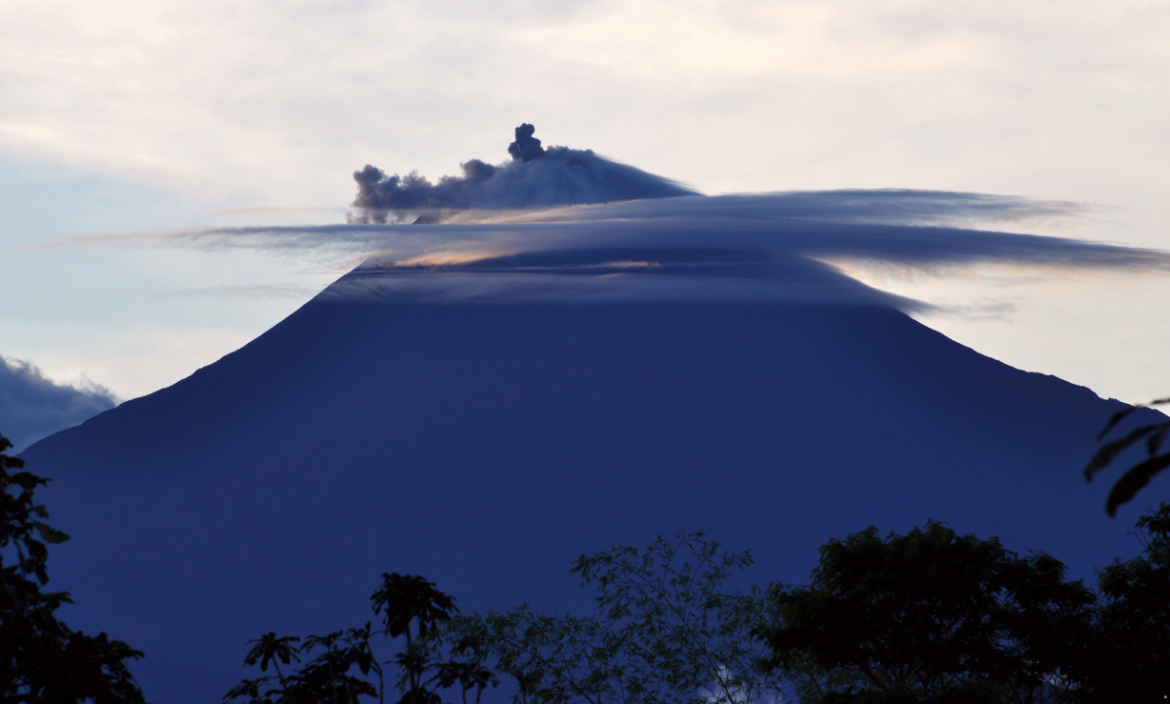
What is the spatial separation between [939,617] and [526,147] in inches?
7149

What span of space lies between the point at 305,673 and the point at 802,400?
124565mm

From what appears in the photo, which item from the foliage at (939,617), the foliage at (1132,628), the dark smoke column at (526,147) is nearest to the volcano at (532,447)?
the dark smoke column at (526,147)

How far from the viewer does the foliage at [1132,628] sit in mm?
17203

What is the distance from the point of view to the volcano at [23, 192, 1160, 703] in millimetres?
114250

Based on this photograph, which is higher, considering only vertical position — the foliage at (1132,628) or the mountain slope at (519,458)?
the foliage at (1132,628)

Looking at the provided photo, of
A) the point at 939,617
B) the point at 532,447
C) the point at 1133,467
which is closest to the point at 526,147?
the point at 532,447

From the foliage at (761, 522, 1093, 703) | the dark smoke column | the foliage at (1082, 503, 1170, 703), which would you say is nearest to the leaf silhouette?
the foliage at (761, 522, 1093, 703)

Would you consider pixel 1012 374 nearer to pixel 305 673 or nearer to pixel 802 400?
pixel 802 400

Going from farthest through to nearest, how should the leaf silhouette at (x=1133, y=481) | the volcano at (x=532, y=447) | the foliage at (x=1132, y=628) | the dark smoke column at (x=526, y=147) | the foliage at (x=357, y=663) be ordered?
the dark smoke column at (x=526, y=147)
the volcano at (x=532, y=447)
the foliage at (x=1132, y=628)
the foliage at (x=357, y=663)
the leaf silhouette at (x=1133, y=481)

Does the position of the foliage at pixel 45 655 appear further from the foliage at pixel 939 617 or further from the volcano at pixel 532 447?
the volcano at pixel 532 447

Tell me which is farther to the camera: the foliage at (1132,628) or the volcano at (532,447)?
the volcano at (532,447)

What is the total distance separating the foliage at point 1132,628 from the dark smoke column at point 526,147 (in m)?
176

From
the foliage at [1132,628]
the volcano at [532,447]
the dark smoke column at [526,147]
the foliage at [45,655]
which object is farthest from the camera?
the dark smoke column at [526,147]

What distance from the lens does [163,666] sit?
10019cm
